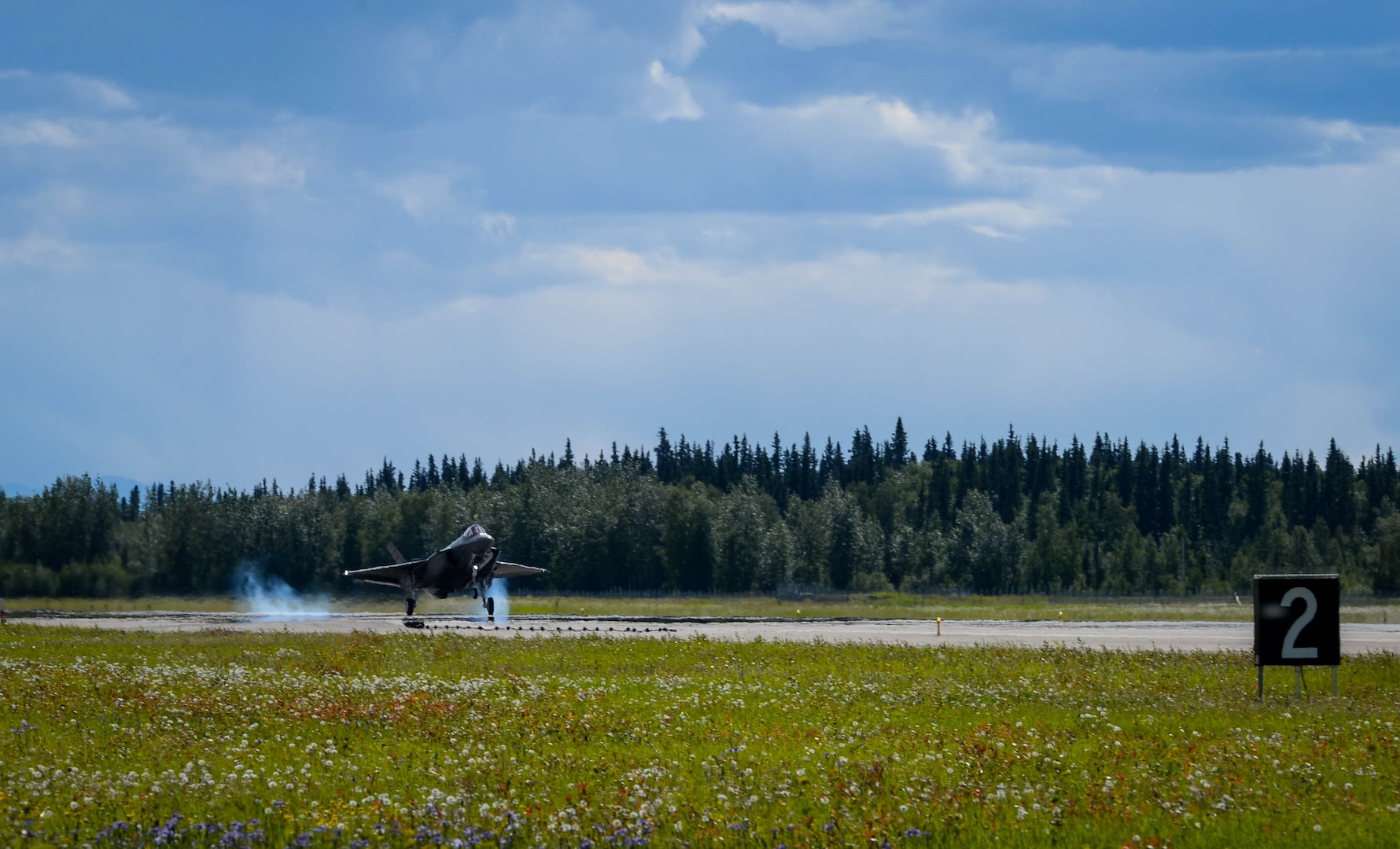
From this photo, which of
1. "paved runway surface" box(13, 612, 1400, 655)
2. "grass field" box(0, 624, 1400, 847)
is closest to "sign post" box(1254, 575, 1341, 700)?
"grass field" box(0, 624, 1400, 847)

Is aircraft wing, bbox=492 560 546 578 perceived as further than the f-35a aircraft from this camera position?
Yes

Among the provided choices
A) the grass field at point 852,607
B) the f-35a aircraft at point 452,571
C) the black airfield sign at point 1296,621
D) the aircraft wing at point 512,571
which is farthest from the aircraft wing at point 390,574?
the black airfield sign at point 1296,621

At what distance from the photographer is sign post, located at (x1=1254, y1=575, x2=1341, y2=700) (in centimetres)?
2089

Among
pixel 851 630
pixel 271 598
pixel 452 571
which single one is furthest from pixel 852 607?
pixel 271 598

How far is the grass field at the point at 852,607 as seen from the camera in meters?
75.4

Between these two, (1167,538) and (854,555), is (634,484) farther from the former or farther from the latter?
(1167,538)

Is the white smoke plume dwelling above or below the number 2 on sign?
below

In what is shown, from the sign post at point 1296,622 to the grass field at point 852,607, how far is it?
46.6 meters

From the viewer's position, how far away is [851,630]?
52438mm

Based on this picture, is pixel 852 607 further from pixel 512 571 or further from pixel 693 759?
pixel 693 759

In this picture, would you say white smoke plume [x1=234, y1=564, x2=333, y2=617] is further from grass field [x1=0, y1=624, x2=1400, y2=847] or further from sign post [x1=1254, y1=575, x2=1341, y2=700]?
sign post [x1=1254, y1=575, x2=1341, y2=700]

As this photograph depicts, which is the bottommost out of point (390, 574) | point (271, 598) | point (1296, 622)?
point (271, 598)

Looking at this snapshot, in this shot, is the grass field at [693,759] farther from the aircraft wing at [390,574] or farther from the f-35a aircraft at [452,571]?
the aircraft wing at [390,574]

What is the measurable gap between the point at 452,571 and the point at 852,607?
1703 inches
